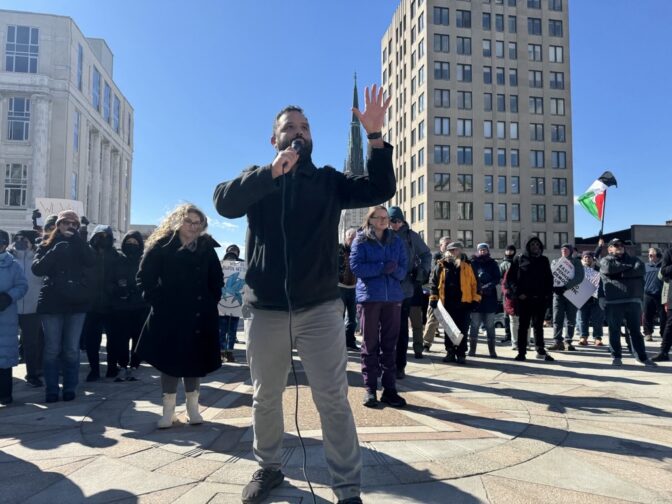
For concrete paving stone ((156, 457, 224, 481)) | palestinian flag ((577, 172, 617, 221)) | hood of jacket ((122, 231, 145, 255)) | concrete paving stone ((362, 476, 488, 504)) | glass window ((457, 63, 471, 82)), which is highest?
glass window ((457, 63, 471, 82))

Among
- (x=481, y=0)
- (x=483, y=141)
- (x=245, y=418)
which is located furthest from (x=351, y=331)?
(x=481, y=0)

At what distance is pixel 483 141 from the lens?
50.9 meters

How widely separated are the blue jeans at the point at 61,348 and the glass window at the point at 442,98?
50.0 m

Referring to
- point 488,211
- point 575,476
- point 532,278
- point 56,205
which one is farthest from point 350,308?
point 488,211

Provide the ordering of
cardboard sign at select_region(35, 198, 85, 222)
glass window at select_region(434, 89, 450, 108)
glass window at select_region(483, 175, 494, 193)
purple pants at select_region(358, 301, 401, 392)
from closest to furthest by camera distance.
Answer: purple pants at select_region(358, 301, 401, 392)
cardboard sign at select_region(35, 198, 85, 222)
glass window at select_region(434, 89, 450, 108)
glass window at select_region(483, 175, 494, 193)

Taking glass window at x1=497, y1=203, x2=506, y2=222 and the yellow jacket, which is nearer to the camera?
the yellow jacket

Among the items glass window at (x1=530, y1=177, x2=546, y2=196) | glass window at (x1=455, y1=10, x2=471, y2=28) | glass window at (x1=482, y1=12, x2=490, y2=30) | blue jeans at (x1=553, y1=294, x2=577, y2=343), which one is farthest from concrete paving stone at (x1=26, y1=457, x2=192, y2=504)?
glass window at (x1=482, y1=12, x2=490, y2=30)

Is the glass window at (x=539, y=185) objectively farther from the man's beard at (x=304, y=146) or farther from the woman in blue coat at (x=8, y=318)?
the man's beard at (x=304, y=146)

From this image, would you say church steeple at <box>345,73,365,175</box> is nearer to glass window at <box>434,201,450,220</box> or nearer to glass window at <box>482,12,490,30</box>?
glass window at <box>482,12,490,30</box>

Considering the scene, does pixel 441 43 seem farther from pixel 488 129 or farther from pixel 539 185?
pixel 539 185

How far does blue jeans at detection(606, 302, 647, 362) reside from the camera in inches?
260

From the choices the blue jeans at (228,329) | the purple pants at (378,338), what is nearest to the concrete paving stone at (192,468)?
the purple pants at (378,338)

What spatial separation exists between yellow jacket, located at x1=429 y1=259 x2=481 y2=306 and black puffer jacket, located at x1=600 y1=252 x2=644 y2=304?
1.88m

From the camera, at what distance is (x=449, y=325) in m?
6.45
